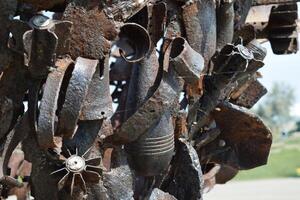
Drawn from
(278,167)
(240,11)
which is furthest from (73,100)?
(278,167)

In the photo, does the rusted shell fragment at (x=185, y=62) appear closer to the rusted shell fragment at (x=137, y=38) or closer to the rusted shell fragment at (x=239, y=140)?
the rusted shell fragment at (x=137, y=38)

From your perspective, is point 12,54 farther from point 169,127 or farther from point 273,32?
point 273,32

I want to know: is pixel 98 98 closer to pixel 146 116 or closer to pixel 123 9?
pixel 146 116

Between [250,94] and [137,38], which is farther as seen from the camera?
[250,94]

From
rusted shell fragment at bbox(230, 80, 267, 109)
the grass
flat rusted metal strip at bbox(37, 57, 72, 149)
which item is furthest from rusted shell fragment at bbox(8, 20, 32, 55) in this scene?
the grass

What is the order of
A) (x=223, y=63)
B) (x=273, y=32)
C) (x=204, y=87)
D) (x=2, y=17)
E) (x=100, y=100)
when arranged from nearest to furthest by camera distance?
(x=2, y=17) → (x=100, y=100) → (x=223, y=63) → (x=204, y=87) → (x=273, y=32)

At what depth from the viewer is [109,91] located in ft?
8.16

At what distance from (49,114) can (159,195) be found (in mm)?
714

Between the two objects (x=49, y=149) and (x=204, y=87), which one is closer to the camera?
(x=49, y=149)

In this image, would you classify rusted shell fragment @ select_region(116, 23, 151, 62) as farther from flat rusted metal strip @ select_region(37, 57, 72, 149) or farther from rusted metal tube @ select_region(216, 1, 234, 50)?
rusted metal tube @ select_region(216, 1, 234, 50)

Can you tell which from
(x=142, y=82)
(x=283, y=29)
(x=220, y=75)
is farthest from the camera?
(x=283, y=29)

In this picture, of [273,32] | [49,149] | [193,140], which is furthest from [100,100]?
[273,32]

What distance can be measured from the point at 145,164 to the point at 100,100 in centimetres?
32

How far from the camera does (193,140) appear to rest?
10.4 feet
